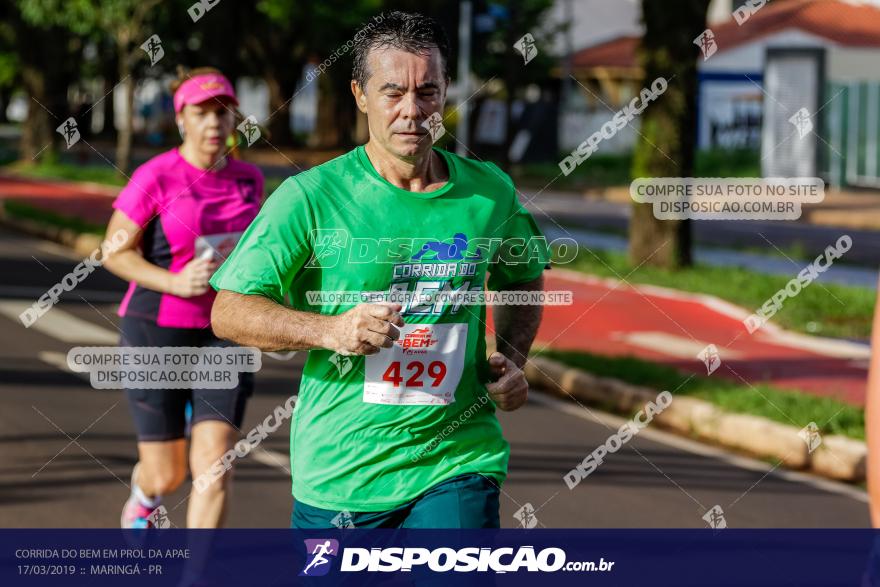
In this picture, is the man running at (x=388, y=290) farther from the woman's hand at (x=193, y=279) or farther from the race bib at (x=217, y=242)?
the race bib at (x=217, y=242)

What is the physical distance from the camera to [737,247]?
73.8 ft

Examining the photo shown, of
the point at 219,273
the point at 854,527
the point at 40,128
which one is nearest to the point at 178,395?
the point at 219,273

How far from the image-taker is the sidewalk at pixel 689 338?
1166cm

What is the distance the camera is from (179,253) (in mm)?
6199

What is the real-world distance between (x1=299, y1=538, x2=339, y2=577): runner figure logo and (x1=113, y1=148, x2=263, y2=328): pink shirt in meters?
2.43

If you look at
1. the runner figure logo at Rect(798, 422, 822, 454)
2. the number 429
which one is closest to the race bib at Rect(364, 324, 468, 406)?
the number 429

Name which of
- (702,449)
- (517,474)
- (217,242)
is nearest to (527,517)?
(517,474)

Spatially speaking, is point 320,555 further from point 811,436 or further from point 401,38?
point 811,436

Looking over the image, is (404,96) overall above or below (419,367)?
above

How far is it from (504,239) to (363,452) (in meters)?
0.68

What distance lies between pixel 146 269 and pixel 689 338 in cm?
831

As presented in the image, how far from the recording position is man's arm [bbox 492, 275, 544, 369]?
421 centimetres

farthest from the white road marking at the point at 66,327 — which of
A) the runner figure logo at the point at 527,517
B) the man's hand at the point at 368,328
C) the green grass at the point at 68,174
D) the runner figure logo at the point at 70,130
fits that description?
the green grass at the point at 68,174

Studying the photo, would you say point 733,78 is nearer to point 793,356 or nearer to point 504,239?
point 793,356
